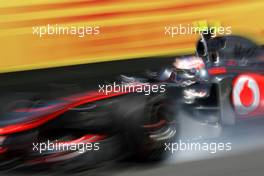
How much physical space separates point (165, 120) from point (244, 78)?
0.87 m

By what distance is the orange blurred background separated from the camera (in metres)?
5.27

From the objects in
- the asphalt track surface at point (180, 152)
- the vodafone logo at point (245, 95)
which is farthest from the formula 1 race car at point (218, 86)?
the asphalt track surface at point (180, 152)

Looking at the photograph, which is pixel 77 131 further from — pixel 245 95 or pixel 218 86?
pixel 245 95

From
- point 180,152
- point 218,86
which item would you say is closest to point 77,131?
point 180,152

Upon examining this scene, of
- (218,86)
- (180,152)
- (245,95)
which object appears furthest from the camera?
(245,95)

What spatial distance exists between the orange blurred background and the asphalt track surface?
0.26 feet

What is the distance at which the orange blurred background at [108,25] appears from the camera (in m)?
5.27

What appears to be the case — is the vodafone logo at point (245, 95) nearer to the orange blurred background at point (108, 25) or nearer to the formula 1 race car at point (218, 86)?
the formula 1 race car at point (218, 86)

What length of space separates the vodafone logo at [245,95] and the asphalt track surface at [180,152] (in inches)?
5.2

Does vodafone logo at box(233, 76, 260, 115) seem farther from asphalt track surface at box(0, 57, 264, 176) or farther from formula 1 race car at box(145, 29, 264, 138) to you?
asphalt track surface at box(0, 57, 264, 176)

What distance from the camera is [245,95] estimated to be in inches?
202

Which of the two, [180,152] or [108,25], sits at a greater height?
[108,25]

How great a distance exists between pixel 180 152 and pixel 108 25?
1.47 m

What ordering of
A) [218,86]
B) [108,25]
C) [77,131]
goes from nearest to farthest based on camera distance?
1. [77,131]
2. [218,86]
3. [108,25]
